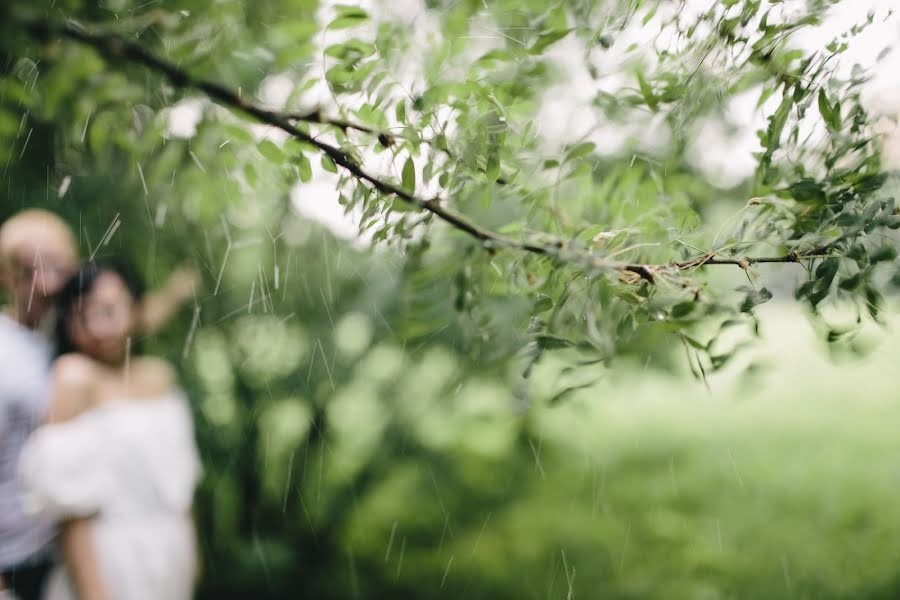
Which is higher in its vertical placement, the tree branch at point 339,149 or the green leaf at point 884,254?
the green leaf at point 884,254

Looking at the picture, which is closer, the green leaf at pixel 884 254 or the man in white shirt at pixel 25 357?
the green leaf at pixel 884 254

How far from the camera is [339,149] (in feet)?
2.41

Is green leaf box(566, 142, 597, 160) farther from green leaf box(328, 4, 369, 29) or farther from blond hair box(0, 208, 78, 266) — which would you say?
blond hair box(0, 208, 78, 266)

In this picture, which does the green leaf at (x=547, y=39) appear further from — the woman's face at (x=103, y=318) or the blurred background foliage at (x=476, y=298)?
the woman's face at (x=103, y=318)

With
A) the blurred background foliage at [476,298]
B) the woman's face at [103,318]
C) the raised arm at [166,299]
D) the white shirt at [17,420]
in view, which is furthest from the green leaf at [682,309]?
the raised arm at [166,299]

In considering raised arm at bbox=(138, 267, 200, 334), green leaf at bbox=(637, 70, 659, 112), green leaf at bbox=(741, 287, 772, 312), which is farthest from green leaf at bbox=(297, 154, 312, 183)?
raised arm at bbox=(138, 267, 200, 334)

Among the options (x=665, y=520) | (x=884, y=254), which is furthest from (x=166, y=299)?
(x=665, y=520)

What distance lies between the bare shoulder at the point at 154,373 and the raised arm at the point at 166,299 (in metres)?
0.11

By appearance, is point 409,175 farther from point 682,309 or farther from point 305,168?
point 682,309

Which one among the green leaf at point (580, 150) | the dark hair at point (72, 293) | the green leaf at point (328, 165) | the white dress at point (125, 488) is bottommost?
the white dress at point (125, 488)

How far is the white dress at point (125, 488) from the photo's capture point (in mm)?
1759

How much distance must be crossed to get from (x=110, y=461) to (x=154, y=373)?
359mm

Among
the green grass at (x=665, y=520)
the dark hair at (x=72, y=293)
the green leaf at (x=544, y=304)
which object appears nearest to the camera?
the green leaf at (x=544, y=304)

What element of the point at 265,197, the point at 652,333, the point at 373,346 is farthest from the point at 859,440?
the point at 652,333
